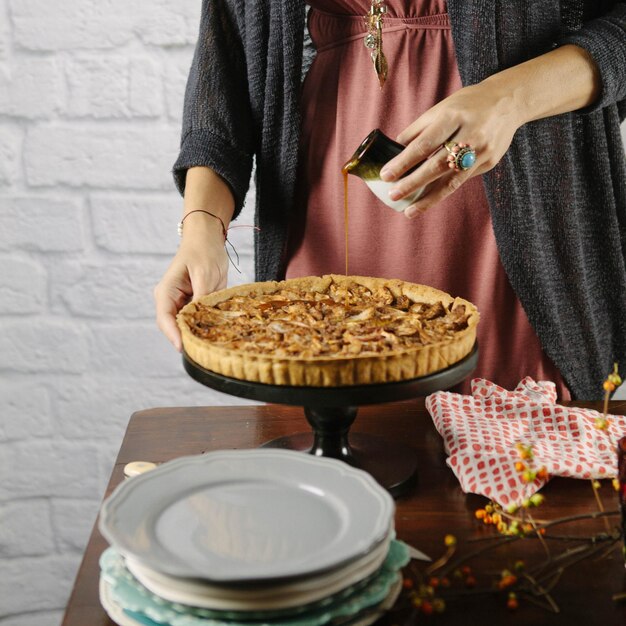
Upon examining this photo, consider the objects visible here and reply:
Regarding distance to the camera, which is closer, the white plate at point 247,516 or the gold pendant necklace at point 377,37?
the white plate at point 247,516

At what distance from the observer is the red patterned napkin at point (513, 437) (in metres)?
0.97

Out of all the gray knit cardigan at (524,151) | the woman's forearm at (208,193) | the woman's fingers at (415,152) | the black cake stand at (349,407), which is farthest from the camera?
the woman's forearm at (208,193)

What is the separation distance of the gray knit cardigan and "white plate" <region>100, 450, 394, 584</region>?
0.71 metres

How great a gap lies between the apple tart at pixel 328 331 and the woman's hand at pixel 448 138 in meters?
0.16

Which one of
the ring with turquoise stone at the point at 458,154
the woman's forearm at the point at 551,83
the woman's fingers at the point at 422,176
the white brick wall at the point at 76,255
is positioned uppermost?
the woman's forearm at the point at 551,83

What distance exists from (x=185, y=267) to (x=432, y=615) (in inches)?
28.4

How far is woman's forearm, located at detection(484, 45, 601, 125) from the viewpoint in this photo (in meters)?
1.19

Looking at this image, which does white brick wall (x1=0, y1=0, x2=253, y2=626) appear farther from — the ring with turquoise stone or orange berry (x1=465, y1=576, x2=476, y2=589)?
orange berry (x1=465, y1=576, x2=476, y2=589)

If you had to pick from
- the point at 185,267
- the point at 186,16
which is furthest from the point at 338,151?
the point at 186,16

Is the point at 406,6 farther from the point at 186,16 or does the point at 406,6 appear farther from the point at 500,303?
the point at 186,16

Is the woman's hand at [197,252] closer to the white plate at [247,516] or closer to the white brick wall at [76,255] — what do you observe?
the white plate at [247,516]

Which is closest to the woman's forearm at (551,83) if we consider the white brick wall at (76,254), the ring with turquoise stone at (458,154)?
the ring with turquoise stone at (458,154)

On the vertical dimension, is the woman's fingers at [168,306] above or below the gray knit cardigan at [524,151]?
Result: below

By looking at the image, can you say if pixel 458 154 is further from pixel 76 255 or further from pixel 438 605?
pixel 76 255
